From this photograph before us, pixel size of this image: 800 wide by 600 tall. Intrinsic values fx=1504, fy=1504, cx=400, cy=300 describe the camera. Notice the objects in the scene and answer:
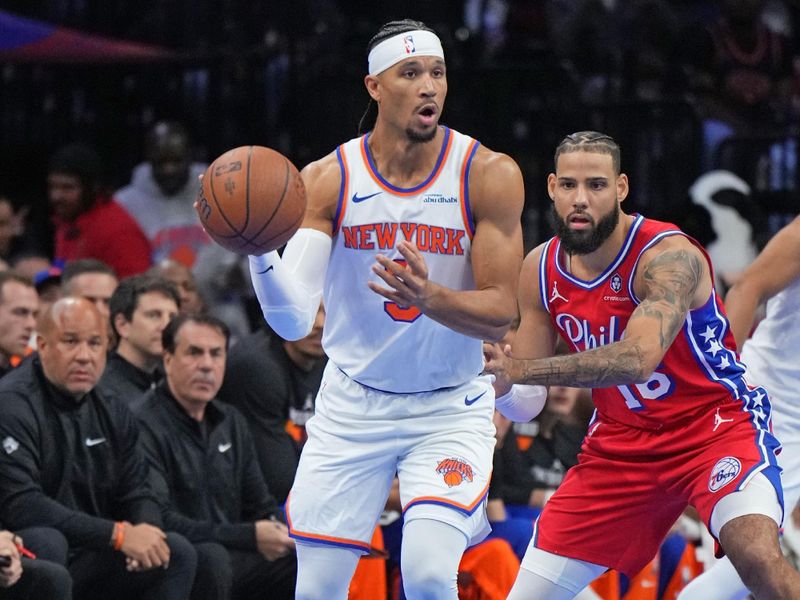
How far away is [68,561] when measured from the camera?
6602 millimetres

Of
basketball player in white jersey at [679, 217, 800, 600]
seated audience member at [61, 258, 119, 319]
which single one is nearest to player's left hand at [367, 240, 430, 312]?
basketball player in white jersey at [679, 217, 800, 600]

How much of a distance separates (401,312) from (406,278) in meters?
0.57

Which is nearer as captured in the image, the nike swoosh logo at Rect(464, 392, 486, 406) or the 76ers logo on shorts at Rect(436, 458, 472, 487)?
the 76ers logo on shorts at Rect(436, 458, 472, 487)

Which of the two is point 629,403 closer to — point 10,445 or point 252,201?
point 252,201

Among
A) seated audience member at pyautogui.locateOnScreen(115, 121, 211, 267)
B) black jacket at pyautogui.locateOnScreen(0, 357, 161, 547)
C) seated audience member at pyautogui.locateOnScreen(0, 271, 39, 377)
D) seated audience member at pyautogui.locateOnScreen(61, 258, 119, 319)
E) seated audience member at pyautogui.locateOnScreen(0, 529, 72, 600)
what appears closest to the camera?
seated audience member at pyautogui.locateOnScreen(0, 529, 72, 600)

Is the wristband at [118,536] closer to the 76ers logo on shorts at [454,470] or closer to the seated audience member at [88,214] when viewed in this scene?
the 76ers logo on shorts at [454,470]

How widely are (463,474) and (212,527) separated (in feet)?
7.15

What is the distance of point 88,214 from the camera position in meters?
9.42

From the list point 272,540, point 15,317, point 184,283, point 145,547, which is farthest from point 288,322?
point 184,283

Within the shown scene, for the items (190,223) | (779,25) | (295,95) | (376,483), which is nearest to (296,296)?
(376,483)

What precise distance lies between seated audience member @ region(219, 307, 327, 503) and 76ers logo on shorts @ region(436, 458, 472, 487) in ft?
8.34

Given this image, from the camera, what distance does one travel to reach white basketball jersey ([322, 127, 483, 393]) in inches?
211

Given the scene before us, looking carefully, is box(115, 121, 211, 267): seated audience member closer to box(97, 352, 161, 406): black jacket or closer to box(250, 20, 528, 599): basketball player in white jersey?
box(97, 352, 161, 406): black jacket

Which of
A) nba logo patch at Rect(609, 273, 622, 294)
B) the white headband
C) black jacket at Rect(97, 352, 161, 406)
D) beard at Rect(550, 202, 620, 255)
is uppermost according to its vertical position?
the white headband
